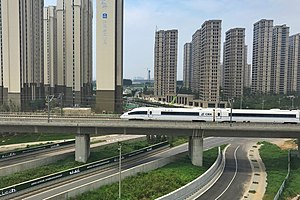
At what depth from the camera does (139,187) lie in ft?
107

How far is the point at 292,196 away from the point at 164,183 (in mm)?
14384

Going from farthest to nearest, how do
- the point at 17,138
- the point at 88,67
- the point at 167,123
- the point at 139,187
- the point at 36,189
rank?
the point at 88,67
the point at 17,138
the point at 167,123
the point at 139,187
the point at 36,189

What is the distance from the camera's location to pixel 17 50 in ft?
278

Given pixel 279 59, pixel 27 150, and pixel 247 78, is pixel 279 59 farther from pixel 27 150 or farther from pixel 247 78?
pixel 27 150

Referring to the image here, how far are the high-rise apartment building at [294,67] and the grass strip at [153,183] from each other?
115 m

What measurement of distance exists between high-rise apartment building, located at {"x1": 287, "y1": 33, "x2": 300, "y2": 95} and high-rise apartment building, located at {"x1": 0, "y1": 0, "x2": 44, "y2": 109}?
114677 mm

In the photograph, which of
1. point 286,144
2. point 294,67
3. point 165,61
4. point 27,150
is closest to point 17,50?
point 27,150

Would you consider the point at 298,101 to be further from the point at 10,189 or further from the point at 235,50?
the point at 10,189

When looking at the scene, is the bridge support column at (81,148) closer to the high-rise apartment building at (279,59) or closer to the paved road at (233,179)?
the paved road at (233,179)

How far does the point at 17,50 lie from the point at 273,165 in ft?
246

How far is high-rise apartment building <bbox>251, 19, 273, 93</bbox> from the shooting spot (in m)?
126

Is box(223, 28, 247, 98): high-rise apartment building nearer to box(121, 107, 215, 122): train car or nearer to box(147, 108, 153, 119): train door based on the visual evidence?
box(121, 107, 215, 122): train car

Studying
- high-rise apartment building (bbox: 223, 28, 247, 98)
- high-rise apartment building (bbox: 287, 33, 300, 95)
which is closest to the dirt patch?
high-rise apartment building (bbox: 223, 28, 247, 98)

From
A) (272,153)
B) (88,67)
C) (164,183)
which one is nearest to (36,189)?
(164,183)
